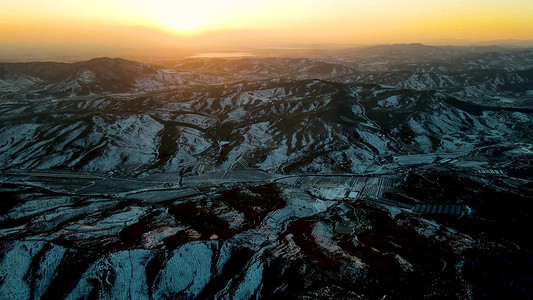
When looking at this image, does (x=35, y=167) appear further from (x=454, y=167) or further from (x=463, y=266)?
(x=454, y=167)

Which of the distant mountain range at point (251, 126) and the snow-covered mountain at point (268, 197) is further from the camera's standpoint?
the distant mountain range at point (251, 126)

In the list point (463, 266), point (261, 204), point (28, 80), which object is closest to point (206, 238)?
point (261, 204)

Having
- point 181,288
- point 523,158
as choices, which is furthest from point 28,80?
point 523,158

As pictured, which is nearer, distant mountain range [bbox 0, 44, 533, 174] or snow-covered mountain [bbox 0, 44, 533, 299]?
snow-covered mountain [bbox 0, 44, 533, 299]

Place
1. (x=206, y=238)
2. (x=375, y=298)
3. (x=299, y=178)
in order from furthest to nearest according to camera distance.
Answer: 1. (x=299, y=178)
2. (x=206, y=238)
3. (x=375, y=298)

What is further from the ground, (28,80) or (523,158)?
(28,80)

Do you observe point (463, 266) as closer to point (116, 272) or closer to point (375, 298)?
point (375, 298)

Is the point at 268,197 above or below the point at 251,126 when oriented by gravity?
below

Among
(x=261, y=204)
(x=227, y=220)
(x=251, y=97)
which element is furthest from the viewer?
(x=251, y=97)

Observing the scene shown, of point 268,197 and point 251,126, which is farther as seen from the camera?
point 251,126

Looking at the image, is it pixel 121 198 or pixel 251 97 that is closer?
pixel 121 198
